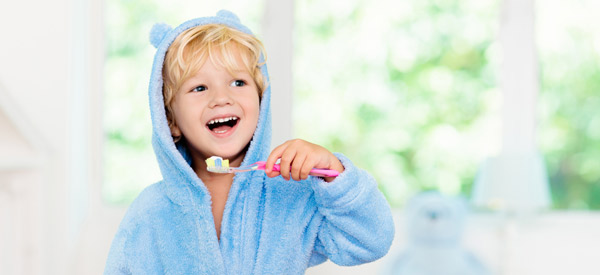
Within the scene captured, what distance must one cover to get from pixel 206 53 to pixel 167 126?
0.14 meters

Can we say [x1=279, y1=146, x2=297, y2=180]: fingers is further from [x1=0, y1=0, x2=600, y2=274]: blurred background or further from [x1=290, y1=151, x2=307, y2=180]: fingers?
[x1=0, y1=0, x2=600, y2=274]: blurred background

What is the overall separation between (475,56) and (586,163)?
0.58 m

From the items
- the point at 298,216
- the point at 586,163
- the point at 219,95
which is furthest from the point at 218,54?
the point at 586,163

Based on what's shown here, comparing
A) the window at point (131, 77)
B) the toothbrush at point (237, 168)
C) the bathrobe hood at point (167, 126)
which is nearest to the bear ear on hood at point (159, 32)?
the bathrobe hood at point (167, 126)

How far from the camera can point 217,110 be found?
953 mm

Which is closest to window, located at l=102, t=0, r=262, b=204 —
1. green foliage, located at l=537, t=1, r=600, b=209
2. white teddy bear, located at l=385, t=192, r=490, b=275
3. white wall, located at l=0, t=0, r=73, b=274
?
white wall, located at l=0, t=0, r=73, b=274

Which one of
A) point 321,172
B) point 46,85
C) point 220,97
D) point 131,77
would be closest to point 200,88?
point 220,97

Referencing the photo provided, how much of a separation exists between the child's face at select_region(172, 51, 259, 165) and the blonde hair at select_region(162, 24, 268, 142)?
1cm

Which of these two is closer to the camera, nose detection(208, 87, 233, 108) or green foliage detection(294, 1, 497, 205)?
nose detection(208, 87, 233, 108)

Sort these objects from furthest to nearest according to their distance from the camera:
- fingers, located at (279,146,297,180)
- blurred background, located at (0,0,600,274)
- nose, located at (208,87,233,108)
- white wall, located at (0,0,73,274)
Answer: blurred background, located at (0,0,600,274) → white wall, located at (0,0,73,274) → nose, located at (208,87,233,108) → fingers, located at (279,146,297,180)

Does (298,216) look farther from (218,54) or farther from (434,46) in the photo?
(434,46)

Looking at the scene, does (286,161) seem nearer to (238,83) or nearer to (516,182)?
(238,83)

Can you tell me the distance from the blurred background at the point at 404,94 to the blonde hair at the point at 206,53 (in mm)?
1062

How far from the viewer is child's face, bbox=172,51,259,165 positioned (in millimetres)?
962
